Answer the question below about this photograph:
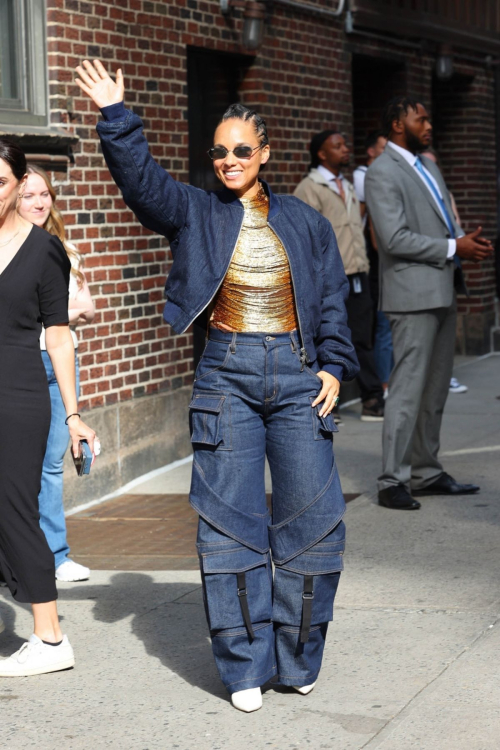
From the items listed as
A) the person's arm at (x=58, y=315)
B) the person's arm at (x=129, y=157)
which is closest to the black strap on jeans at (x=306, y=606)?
the person's arm at (x=58, y=315)

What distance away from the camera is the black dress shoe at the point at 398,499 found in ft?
23.2

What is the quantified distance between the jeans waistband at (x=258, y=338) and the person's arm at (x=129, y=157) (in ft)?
1.30

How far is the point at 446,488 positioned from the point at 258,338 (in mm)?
3352

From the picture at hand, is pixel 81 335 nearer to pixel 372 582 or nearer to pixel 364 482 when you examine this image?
pixel 364 482

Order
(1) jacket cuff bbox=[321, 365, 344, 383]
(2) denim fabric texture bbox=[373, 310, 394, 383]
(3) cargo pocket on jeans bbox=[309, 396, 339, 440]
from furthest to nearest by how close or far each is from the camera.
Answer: (2) denim fabric texture bbox=[373, 310, 394, 383], (1) jacket cuff bbox=[321, 365, 344, 383], (3) cargo pocket on jeans bbox=[309, 396, 339, 440]

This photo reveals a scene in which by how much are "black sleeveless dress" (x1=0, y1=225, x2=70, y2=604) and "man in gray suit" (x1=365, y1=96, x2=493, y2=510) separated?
8.90 ft

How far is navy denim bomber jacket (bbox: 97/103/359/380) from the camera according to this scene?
159 inches

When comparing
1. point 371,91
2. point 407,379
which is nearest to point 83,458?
point 407,379

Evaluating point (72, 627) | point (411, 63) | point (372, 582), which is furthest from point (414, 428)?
point (411, 63)

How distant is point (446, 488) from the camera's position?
7391 mm

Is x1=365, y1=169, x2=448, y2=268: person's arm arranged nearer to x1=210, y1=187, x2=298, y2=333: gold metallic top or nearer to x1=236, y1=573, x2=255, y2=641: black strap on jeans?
x1=210, y1=187, x2=298, y2=333: gold metallic top

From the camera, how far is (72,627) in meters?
5.30

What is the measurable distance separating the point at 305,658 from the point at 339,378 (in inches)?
36.3

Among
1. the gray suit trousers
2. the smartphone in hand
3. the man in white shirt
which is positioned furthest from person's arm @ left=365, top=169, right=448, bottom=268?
the man in white shirt
